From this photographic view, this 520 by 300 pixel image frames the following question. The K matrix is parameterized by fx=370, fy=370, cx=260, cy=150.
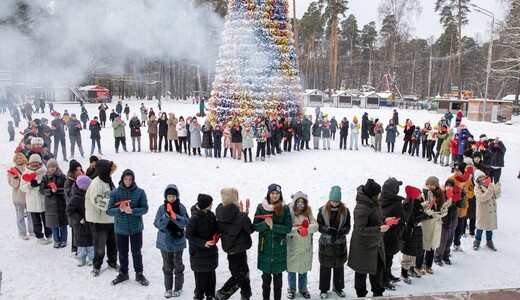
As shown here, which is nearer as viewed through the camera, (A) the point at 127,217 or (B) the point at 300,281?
(B) the point at 300,281

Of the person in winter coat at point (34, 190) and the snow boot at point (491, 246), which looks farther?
the snow boot at point (491, 246)

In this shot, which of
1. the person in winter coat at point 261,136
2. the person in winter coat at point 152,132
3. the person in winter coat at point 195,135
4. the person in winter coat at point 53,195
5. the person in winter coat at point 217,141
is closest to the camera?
the person in winter coat at point 53,195

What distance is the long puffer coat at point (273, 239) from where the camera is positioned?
185 inches

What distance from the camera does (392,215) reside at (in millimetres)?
4961

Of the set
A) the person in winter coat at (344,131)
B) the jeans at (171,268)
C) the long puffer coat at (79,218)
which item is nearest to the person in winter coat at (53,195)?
the long puffer coat at (79,218)

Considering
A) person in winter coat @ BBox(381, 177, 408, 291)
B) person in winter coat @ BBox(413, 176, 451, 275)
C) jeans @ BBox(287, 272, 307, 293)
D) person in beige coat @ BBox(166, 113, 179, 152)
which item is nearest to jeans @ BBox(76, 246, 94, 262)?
jeans @ BBox(287, 272, 307, 293)

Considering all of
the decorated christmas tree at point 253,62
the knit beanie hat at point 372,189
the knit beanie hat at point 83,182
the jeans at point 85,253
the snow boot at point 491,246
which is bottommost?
the snow boot at point 491,246

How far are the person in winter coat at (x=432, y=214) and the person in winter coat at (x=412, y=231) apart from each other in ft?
0.64

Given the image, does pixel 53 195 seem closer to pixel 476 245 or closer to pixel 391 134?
pixel 476 245

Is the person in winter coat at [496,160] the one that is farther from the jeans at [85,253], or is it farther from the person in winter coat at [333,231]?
the jeans at [85,253]

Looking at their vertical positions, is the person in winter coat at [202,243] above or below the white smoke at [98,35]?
below

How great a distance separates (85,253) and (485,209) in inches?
277

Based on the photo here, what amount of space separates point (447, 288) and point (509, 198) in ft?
21.6

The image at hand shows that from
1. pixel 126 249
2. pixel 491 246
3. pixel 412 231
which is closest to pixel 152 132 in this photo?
pixel 126 249
